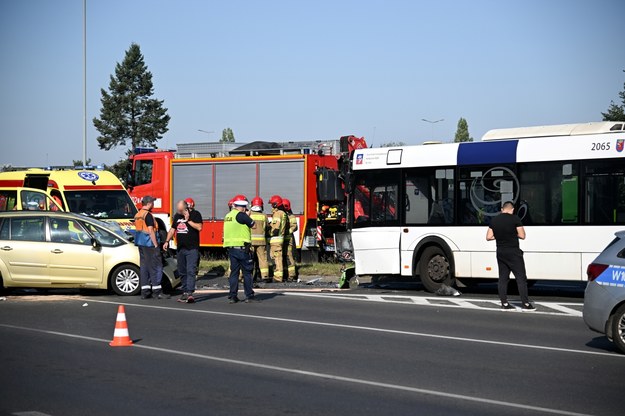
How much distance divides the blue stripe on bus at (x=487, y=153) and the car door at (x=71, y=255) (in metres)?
Result: 7.35

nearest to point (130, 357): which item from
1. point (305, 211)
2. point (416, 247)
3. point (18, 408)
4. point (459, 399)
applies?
point (18, 408)

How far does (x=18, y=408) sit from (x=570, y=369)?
573 cm

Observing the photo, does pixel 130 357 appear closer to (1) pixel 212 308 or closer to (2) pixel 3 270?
(1) pixel 212 308

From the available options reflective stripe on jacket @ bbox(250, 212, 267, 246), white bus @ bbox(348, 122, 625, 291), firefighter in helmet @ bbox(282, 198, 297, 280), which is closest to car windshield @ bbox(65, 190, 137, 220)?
firefighter in helmet @ bbox(282, 198, 297, 280)

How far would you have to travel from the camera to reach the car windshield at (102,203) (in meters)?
24.3

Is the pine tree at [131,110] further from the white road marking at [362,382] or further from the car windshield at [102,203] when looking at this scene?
the white road marking at [362,382]

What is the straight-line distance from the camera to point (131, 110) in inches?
3376

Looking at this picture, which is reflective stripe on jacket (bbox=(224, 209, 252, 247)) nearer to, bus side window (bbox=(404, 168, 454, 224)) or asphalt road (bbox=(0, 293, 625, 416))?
asphalt road (bbox=(0, 293, 625, 416))

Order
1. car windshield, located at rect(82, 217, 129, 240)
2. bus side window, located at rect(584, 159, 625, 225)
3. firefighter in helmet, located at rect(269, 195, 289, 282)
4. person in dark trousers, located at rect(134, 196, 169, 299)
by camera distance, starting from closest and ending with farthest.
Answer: bus side window, located at rect(584, 159, 625, 225)
person in dark trousers, located at rect(134, 196, 169, 299)
car windshield, located at rect(82, 217, 129, 240)
firefighter in helmet, located at rect(269, 195, 289, 282)

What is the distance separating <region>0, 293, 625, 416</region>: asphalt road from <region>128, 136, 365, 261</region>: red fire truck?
1134 cm

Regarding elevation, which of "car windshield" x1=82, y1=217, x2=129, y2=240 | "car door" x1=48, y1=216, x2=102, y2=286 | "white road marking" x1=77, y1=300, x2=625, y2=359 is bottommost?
"white road marking" x1=77, y1=300, x2=625, y2=359

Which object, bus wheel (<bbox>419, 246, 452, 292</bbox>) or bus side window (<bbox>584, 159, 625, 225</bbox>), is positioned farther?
bus wheel (<bbox>419, 246, 452, 292</bbox>)

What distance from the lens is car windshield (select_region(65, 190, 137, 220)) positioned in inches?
957

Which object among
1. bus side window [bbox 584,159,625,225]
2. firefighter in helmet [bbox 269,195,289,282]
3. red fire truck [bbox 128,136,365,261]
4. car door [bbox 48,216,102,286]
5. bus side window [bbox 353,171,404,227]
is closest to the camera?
bus side window [bbox 584,159,625,225]
